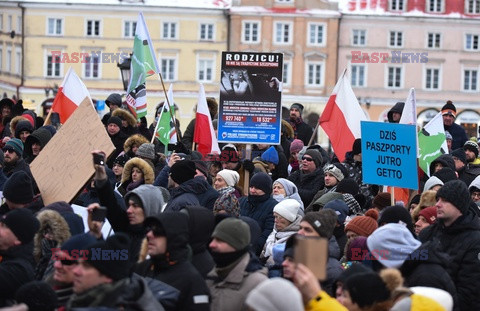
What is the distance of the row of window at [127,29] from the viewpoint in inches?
2886

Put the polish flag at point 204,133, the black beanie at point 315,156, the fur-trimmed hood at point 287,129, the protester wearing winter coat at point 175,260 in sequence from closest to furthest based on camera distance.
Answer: the protester wearing winter coat at point 175,260
the black beanie at point 315,156
the polish flag at point 204,133
the fur-trimmed hood at point 287,129

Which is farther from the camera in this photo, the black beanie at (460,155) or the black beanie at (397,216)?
the black beanie at (460,155)

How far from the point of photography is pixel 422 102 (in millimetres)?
74250

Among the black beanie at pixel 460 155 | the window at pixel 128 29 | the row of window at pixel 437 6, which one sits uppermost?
the row of window at pixel 437 6

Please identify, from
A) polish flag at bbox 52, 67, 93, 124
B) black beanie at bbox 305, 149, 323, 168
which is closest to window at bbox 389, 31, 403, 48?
polish flag at bbox 52, 67, 93, 124

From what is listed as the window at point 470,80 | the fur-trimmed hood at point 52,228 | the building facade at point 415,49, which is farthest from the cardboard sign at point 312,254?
the window at point 470,80

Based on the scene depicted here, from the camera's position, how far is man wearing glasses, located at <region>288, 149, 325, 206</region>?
1320cm

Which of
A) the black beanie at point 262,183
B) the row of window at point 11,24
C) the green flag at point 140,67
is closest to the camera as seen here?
the black beanie at point 262,183

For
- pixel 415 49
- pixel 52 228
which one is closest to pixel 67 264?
pixel 52 228

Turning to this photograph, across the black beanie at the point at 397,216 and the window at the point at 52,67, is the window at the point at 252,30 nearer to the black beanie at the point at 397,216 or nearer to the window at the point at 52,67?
the window at the point at 52,67

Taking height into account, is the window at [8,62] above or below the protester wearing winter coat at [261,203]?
above

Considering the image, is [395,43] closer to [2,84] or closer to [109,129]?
[2,84]

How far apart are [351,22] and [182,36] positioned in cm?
984

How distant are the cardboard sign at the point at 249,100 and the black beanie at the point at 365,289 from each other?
828 cm
